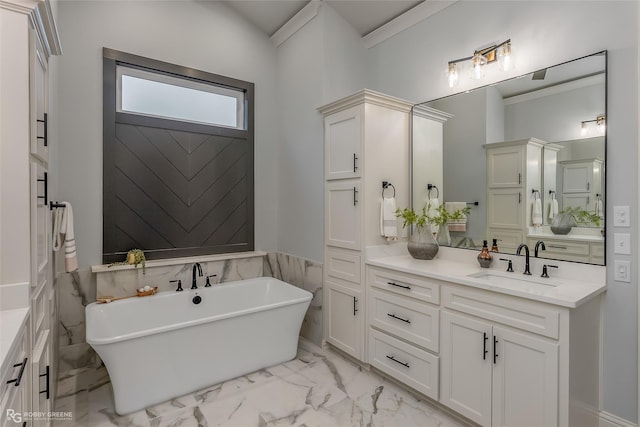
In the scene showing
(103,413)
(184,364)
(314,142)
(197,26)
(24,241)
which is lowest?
(103,413)

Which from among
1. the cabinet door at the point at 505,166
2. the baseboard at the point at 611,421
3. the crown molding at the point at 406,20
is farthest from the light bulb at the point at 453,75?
the baseboard at the point at 611,421

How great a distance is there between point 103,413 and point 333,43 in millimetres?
3410

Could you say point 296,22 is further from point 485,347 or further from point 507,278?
point 485,347

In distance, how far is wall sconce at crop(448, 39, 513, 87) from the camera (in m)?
2.37

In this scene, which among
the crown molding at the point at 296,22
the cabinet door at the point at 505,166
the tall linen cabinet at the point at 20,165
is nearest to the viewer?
the tall linen cabinet at the point at 20,165

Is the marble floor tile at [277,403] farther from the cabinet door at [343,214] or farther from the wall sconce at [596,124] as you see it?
the wall sconce at [596,124]

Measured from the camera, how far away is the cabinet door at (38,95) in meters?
1.40

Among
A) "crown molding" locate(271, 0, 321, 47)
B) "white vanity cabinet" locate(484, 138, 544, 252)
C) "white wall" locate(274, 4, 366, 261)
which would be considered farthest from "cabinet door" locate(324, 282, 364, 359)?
"crown molding" locate(271, 0, 321, 47)

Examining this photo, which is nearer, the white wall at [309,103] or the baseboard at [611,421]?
the baseboard at [611,421]

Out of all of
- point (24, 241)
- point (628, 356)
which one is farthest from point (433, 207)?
point (24, 241)

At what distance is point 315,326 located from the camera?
3.24 meters

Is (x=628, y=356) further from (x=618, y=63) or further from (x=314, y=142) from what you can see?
(x=314, y=142)

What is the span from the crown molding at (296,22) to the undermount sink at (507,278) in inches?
107

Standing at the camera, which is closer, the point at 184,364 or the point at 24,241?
the point at 24,241
